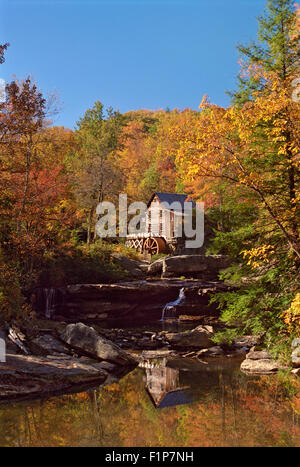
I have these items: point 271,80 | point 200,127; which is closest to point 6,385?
point 200,127

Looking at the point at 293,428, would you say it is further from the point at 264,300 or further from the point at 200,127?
the point at 200,127

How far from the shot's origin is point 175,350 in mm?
11773

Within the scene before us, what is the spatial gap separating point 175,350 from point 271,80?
318 inches

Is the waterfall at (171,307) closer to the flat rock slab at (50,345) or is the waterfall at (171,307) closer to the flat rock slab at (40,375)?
the flat rock slab at (50,345)

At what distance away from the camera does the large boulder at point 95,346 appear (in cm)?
982

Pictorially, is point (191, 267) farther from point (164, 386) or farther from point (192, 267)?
point (164, 386)

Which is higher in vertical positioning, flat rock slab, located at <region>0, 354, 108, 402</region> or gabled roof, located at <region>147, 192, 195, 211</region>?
gabled roof, located at <region>147, 192, 195, 211</region>

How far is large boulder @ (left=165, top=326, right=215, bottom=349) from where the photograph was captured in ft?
39.5

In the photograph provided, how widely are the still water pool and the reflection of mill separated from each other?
2 centimetres

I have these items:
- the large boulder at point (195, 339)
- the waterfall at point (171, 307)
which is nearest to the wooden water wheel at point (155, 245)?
the waterfall at point (171, 307)

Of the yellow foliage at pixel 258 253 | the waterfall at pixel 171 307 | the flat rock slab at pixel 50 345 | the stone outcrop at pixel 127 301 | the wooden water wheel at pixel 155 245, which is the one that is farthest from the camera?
the wooden water wheel at pixel 155 245

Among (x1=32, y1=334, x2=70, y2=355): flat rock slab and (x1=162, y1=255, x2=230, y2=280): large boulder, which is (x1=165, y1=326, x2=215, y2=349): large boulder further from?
(x1=162, y1=255, x2=230, y2=280): large boulder

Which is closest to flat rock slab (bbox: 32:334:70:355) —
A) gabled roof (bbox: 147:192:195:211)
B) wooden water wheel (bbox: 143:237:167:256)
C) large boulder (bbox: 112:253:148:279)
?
large boulder (bbox: 112:253:148:279)

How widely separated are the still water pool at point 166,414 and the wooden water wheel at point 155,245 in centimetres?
2138
